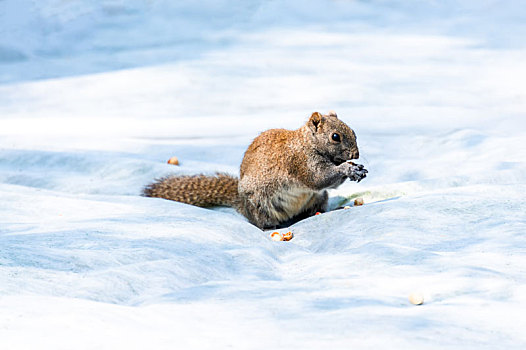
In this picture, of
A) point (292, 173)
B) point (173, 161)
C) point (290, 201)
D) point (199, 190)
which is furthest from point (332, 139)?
point (173, 161)

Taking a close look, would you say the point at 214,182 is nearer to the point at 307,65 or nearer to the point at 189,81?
the point at 189,81

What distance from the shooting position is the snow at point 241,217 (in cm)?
176

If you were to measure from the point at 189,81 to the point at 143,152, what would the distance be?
2.81m

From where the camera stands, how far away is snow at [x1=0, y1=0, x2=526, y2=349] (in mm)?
1760

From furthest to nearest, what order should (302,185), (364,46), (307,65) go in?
(364,46) < (307,65) < (302,185)

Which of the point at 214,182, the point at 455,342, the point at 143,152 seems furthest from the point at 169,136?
the point at 455,342

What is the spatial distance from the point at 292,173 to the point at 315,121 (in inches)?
11.3

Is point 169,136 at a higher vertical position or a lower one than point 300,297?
lower

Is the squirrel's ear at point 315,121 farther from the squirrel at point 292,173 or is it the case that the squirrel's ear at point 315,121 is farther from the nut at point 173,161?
the nut at point 173,161

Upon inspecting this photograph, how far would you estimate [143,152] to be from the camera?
5266mm

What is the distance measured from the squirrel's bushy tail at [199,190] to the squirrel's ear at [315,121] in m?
0.69

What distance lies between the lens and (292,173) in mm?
3566

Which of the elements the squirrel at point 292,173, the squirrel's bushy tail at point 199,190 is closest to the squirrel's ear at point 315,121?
the squirrel at point 292,173

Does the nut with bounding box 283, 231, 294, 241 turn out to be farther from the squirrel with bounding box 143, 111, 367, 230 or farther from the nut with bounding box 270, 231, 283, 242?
the squirrel with bounding box 143, 111, 367, 230
